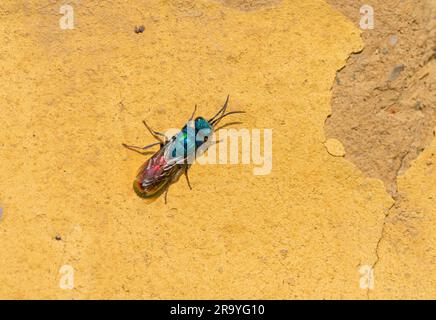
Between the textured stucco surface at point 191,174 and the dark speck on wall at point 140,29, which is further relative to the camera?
the dark speck on wall at point 140,29

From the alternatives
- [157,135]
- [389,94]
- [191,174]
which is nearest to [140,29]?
[157,135]

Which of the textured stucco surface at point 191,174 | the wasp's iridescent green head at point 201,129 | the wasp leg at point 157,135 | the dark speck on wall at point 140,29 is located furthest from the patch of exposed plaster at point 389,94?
the dark speck on wall at point 140,29

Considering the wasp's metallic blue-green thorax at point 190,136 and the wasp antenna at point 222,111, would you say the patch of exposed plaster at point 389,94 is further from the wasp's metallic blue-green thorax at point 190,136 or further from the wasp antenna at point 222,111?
the wasp's metallic blue-green thorax at point 190,136

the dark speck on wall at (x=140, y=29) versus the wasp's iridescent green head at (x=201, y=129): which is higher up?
the dark speck on wall at (x=140, y=29)

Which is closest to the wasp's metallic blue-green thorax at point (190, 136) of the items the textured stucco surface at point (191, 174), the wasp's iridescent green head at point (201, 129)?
the wasp's iridescent green head at point (201, 129)

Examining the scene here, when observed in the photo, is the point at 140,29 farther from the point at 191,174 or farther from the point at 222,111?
the point at 191,174

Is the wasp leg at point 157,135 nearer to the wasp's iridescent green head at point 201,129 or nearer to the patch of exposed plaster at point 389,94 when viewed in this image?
the wasp's iridescent green head at point 201,129

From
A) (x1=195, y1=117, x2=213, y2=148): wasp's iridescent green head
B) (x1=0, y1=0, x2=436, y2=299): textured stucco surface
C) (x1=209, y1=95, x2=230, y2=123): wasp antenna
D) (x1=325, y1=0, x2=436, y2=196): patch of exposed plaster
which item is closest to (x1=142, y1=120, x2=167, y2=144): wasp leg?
(x1=0, y1=0, x2=436, y2=299): textured stucco surface

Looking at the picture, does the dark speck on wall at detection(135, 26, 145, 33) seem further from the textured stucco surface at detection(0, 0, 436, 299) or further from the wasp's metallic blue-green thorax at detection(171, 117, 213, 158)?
the wasp's metallic blue-green thorax at detection(171, 117, 213, 158)

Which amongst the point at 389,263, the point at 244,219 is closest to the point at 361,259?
the point at 389,263
